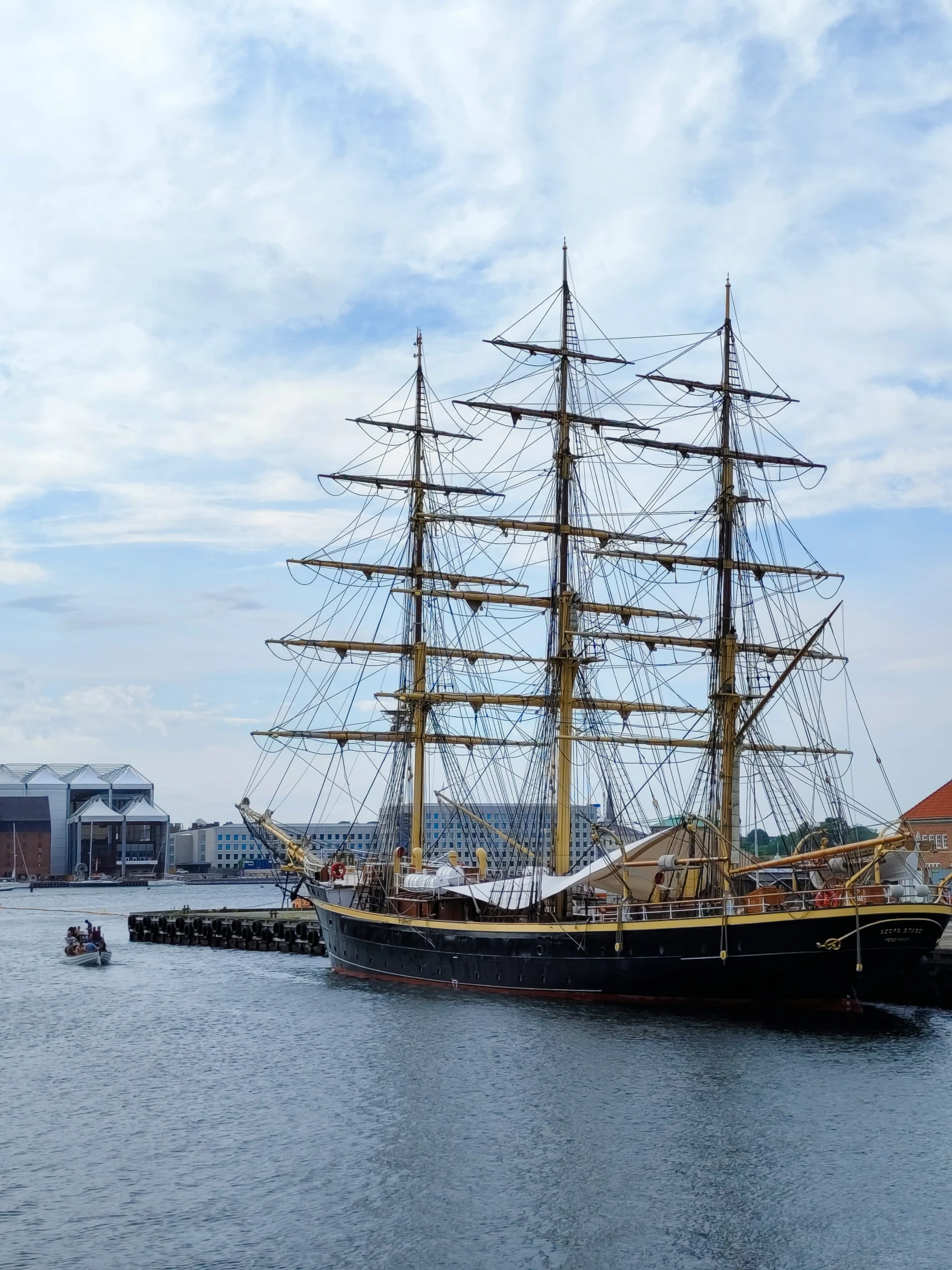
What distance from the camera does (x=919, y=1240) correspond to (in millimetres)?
23047

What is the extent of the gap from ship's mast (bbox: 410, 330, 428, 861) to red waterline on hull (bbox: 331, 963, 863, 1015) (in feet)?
37.9

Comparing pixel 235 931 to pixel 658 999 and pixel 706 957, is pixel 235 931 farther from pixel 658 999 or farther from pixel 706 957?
pixel 706 957

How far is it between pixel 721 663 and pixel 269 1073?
28.6 m

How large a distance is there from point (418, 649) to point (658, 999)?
24.7 metres

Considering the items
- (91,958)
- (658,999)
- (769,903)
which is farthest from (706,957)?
(91,958)

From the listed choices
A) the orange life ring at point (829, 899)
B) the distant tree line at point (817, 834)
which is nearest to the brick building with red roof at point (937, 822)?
the distant tree line at point (817, 834)

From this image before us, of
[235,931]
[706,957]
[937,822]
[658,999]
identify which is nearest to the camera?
[706,957]

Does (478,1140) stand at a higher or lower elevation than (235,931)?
higher

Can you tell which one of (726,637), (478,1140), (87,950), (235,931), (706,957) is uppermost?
(726,637)

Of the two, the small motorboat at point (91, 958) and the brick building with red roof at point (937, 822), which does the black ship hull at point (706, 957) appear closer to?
the small motorboat at point (91, 958)

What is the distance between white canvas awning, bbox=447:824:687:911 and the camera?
163ft

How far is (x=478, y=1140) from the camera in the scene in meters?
29.6

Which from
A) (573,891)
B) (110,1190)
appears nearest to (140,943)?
(573,891)

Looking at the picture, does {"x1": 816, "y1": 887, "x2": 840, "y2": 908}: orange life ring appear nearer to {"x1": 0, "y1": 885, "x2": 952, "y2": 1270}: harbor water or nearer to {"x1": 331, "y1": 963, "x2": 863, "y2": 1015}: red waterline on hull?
{"x1": 331, "y1": 963, "x2": 863, "y2": 1015}: red waterline on hull
